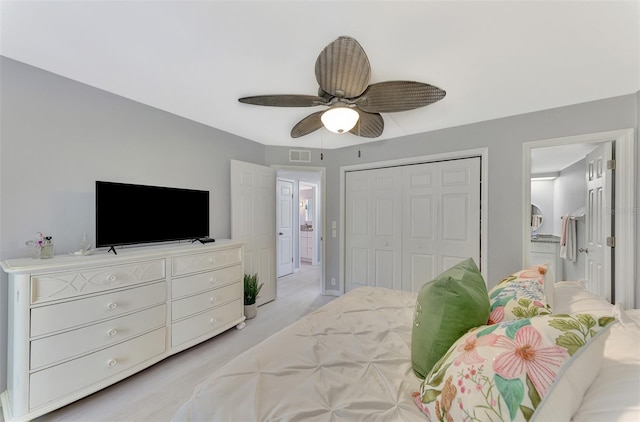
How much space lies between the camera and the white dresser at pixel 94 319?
1.50m

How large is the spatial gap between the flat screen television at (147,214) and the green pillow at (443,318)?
7.66ft

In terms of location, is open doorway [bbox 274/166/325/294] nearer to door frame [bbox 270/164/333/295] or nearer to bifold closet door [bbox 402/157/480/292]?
door frame [bbox 270/164/333/295]

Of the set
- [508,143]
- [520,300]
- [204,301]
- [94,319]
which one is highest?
[508,143]

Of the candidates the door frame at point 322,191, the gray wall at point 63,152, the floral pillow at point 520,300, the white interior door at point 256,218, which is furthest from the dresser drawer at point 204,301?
the floral pillow at point 520,300

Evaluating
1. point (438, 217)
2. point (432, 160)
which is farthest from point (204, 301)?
point (432, 160)

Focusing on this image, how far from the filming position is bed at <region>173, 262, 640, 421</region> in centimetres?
62

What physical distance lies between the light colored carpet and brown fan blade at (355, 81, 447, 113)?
8.16ft

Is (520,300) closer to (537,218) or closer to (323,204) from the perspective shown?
(323,204)

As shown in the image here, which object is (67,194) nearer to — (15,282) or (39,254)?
(39,254)

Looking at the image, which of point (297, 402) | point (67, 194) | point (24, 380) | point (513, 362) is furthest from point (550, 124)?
point (24, 380)

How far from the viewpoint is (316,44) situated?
1.51 metres

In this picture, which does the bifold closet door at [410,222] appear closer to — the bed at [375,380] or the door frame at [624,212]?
the door frame at [624,212]

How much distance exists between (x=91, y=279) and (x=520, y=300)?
256cm

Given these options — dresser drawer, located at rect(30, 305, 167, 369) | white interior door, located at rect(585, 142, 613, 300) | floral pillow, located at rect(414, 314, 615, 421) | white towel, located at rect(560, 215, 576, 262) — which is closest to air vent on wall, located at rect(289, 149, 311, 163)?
dresser drawer, located at rect(30, 305, 167, 369)
